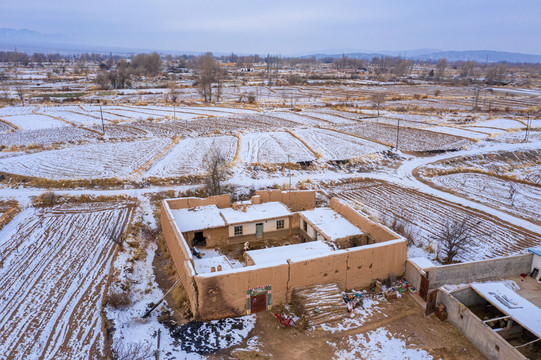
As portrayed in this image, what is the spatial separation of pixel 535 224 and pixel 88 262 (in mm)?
21654

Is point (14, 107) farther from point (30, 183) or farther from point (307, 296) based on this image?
point (307, 296)

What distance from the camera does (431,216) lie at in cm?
2097

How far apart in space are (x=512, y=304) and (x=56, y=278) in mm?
15799

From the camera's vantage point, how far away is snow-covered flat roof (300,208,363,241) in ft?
53.8

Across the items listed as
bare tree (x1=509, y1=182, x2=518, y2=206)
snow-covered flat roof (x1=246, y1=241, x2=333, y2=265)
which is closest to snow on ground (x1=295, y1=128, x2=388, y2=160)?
bare tree (x1=509, y1=182, x2=518, y2=206)

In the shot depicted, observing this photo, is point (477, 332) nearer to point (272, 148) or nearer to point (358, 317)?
point (358, 317)

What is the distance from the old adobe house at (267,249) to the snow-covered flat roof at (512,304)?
9.89 feet

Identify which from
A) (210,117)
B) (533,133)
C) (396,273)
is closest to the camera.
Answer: (396,273)

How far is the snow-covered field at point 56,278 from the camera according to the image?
36.9ft

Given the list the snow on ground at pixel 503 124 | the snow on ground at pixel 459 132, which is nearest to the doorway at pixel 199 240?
the snow on ground at pixel 459 132

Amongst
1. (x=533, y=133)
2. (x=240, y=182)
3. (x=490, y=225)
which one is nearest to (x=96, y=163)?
(x=240, y=182)

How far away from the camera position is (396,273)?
1494cm

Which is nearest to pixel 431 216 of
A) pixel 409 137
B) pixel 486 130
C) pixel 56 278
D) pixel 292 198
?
pixel 292 198

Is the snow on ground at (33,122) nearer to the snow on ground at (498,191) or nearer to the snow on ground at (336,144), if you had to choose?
the snow on ground at (336,144)
